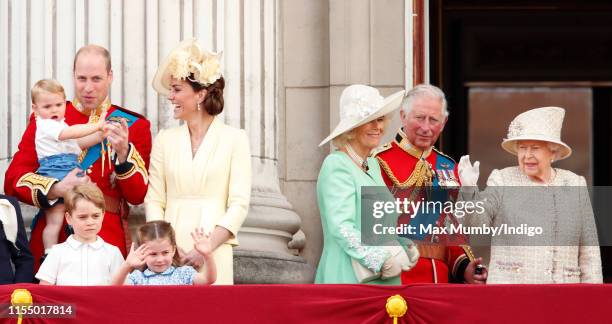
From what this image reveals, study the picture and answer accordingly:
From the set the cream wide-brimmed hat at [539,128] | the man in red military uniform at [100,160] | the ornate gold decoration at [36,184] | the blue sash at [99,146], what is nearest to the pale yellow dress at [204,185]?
the man in red military uniform at [100,160]

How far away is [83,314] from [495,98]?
903 cm

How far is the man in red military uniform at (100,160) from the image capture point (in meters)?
9.09

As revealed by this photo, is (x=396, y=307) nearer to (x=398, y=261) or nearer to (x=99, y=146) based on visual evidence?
(x=398, y=261)

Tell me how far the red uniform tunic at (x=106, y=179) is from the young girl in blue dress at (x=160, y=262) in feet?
1.92

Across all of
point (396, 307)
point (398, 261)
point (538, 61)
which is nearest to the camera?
point (396, 307)

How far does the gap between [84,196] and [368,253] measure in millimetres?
1285

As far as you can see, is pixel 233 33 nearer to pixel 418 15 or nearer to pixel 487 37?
pixel 418 15

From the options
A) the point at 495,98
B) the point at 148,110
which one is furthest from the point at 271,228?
the point at 495,98

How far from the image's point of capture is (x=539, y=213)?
8.98 metres

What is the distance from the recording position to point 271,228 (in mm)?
10289

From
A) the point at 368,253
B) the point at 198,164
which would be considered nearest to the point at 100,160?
the point at 198,164

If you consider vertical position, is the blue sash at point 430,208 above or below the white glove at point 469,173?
below

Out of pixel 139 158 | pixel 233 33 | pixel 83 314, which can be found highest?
pixel 233 33

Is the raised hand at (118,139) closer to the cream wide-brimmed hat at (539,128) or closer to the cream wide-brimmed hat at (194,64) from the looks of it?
the cream wide-brimmed hat at (194,64)
